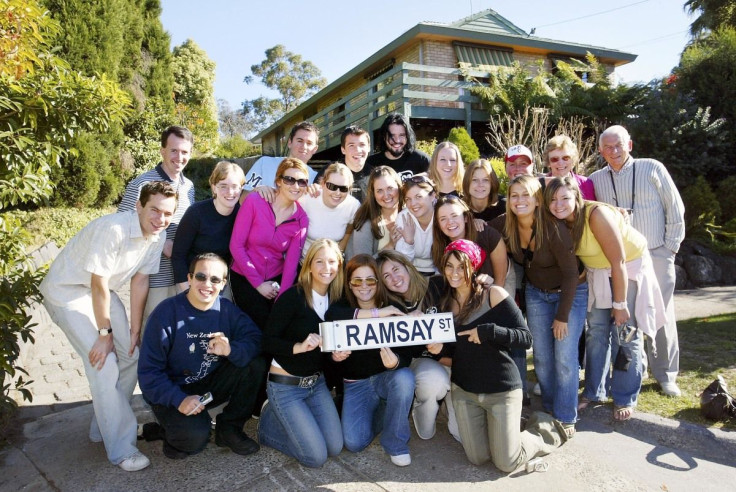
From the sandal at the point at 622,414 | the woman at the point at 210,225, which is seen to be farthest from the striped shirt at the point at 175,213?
the sandal at the point at 622,414

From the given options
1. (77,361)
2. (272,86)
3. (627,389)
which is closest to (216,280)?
(627,389)

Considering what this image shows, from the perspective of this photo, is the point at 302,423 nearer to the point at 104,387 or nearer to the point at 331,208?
the point at 104,387

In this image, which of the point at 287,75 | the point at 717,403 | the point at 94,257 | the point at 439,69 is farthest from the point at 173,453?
the point at 287,75

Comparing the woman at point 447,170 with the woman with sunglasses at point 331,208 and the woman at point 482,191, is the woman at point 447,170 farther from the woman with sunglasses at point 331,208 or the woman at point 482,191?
the woman with sunglasses at point 331,208

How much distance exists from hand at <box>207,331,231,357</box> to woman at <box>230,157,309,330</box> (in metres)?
0.54

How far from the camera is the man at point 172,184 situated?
Result: 432 cm

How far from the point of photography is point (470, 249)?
148 inches

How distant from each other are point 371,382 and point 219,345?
1.19 metres

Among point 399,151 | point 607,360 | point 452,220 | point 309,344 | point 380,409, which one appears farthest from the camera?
point 399,151

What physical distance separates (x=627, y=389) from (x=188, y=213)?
153 inches

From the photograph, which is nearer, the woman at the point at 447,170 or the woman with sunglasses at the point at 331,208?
the woman with sunglasses at the point at 331,208

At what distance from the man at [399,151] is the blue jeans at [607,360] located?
7.40ft

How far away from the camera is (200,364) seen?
3.72 meters

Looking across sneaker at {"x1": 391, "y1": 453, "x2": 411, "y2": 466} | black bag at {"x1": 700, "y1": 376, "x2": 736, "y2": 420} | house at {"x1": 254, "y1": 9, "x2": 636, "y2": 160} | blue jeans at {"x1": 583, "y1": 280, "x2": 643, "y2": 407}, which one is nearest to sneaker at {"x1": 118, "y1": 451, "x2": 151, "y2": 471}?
sneaker at {"x1": 391, "y1": 453, "x2": 411, "y2": 466}
